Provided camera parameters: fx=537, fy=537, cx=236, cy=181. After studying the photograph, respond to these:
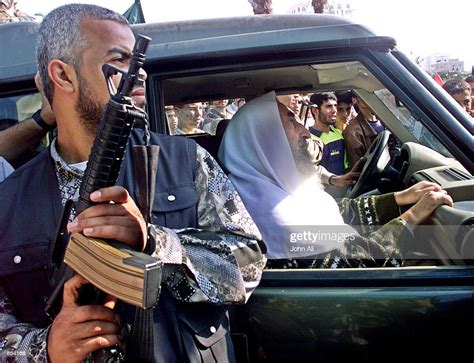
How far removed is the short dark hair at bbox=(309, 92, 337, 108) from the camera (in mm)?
2461

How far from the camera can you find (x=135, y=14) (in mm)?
2648

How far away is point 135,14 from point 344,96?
1.10 metres

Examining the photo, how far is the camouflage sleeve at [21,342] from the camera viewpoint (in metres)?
1.33

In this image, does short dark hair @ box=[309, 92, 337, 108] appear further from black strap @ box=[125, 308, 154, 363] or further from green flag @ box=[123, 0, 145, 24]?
black strap @ box=[125, 308, 154, 363]

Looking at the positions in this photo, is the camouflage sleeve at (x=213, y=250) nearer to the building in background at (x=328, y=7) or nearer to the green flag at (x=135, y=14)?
the green flag at (x=135, y=14)

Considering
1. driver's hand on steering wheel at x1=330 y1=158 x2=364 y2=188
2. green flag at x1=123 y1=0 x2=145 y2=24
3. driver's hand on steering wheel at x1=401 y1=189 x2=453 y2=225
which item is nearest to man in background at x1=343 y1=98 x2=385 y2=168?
driver's hand on steering wheel at x1=330 y1=158 x2=364 y2=188

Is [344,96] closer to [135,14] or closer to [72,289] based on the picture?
[135,14]

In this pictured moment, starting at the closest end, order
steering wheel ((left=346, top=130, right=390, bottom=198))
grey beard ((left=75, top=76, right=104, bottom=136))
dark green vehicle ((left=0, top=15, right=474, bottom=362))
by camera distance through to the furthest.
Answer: grey beard ((left=75, top=76, right=104, bottom=136))
dark green vehicle ((left=0, top=15, right=474, bottom=362))
steering wheel ((left=346, top=130, right=390, bottom=198))

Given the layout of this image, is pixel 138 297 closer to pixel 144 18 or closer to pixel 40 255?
pixel 40 255

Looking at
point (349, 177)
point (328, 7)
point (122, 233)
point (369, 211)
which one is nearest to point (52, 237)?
point (122, 233)

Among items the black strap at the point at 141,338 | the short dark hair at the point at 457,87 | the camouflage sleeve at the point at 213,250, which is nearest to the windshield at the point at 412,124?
the camouflage sleeve at the point at 213,250

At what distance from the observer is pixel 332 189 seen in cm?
240

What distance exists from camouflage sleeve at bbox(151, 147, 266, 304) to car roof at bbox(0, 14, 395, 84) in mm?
440

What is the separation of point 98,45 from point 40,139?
0.59 metres
